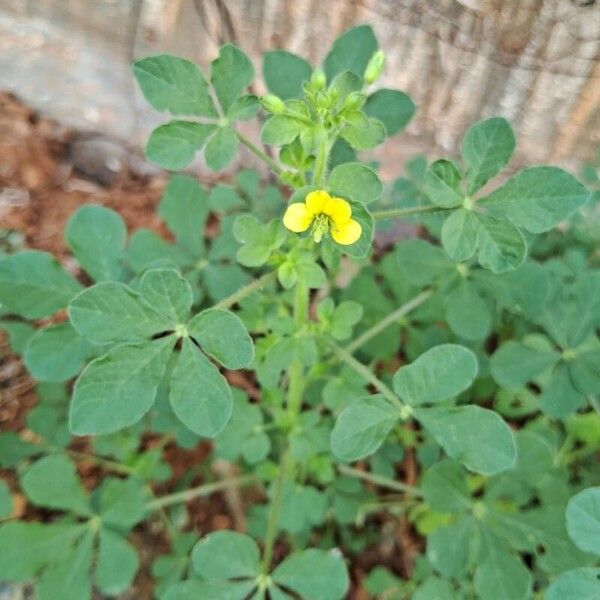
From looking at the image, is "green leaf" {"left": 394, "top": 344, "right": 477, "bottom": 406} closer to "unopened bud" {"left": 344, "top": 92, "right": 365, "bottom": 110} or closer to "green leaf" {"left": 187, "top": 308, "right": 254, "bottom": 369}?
"green leaf" {"left": 187, "top": 308, "right": 254, "bottom": 369}

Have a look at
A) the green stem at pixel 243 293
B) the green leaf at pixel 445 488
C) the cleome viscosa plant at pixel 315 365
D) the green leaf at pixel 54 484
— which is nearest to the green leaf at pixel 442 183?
the cleome viscosa plant at pixel 315 365

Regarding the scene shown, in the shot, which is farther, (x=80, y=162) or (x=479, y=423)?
(x=80, y=162)

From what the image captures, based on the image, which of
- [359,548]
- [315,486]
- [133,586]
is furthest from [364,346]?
[133,586]

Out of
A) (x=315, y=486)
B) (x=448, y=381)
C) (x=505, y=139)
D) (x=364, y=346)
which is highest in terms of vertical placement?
(x=505, y=139)

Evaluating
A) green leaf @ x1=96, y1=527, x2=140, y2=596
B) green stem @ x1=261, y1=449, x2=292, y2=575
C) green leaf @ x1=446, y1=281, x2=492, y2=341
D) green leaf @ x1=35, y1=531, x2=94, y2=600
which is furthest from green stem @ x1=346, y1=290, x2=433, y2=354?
green leaf @ x1=35, y1=531, x2=94, y2=600

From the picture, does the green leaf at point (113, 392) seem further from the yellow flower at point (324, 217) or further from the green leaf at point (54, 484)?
the green leaf at point (54, 484)

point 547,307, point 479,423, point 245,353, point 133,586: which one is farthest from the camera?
point 133,586

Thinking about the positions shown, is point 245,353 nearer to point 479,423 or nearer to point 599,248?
point 479,423
